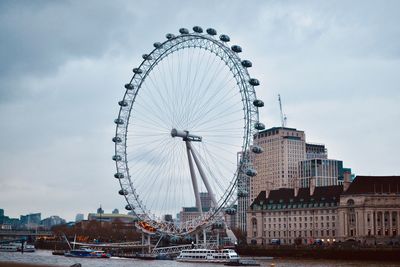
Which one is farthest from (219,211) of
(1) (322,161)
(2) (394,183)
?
(1) (322,161)

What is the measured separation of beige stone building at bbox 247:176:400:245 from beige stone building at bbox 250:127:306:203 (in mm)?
68195

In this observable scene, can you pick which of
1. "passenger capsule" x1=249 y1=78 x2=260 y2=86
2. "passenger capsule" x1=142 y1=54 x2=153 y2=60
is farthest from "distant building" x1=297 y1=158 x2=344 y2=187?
"passenger capsule" x1=249 y1=78 x2=260 y2=86

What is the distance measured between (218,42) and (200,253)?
24.9 m

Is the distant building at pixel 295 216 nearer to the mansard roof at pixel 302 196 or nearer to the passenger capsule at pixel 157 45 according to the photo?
the mansard roof at pixel 302 196

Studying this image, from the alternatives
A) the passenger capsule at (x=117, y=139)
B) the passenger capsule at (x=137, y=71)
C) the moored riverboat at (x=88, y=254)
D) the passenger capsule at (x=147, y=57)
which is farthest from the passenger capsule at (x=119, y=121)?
the moored riverboat at (x=88, y=254)

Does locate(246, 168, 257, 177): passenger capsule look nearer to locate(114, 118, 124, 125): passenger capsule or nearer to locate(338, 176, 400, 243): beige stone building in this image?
locate(114, 118, 124, 125): passenger capsule

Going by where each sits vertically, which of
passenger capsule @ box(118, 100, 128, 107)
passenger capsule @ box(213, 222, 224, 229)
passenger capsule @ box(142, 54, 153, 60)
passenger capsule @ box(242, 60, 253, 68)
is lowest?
passenger capsule @ box(213, 222, 224, 229)

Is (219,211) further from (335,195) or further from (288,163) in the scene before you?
(288,163)

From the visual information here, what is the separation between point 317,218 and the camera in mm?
112375

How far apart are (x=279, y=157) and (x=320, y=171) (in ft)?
44.2

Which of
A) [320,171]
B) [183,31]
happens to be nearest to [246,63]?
[183,31]

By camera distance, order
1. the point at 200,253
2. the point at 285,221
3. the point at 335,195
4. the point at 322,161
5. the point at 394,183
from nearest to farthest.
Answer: the point at 200,253, the point at 394,183, the point at 335,195, the point at 285,221, the point at 322,161

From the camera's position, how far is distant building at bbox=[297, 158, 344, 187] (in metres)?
184

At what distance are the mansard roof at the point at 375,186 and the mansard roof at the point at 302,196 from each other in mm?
5066
